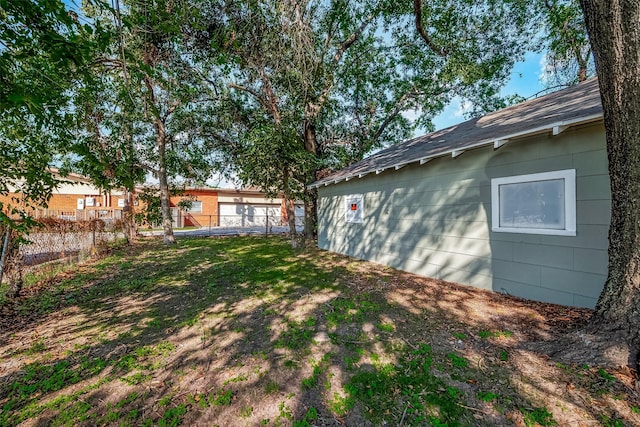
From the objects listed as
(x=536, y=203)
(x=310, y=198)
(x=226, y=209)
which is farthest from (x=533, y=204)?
(x=226, y=209)

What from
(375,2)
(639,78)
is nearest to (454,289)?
(639,78)

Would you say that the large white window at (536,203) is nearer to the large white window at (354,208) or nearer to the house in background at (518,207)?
the house in background at (518,207)

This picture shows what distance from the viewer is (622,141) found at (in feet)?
7.88

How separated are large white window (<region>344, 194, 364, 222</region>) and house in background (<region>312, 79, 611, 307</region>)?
4.38 ft

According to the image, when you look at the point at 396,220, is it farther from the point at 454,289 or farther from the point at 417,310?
the point at 417,310

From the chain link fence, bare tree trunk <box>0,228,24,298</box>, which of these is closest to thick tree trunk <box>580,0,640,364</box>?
the chain link fence

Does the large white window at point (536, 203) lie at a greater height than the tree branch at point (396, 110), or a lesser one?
lesser

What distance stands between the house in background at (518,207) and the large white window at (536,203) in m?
0.01

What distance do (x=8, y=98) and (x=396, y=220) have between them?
6.43 m

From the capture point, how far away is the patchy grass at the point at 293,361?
2045mm

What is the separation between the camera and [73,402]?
7.15 ft

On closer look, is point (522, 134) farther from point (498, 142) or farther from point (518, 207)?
point (518, 207)

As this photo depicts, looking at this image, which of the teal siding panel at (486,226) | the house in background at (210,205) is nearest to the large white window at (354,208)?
the teal siding panel at (486,226)

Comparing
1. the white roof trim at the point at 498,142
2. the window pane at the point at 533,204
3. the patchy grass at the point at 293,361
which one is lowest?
the patchy grass at the point at 293,361
